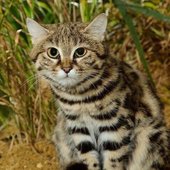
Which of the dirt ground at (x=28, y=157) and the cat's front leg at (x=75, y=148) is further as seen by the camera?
the dirt ground at (x=28, y=157)

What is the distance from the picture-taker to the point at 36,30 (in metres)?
2.89

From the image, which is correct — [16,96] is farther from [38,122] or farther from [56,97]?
[56,97]

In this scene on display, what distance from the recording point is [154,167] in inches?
120

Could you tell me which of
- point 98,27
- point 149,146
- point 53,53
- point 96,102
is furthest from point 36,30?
point 149,146

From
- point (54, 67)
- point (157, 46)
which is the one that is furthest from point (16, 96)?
point (157, 46)

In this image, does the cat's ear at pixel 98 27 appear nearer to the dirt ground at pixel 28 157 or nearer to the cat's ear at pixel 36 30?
the cat's ear at pixel 36 30

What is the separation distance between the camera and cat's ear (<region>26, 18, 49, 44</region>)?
9.37 ft

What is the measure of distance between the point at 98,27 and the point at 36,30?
0.31m

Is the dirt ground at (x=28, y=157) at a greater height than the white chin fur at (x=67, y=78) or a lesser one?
lesser

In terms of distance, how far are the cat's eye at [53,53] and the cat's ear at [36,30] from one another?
0.12 metres

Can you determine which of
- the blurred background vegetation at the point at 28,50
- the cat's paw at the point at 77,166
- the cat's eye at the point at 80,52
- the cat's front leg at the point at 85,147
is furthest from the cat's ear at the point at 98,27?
the cat's paw at the point at 77,166

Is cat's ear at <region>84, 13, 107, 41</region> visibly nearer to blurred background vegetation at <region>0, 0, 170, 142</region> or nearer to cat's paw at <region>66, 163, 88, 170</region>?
blurred background vegetation at <region>0, 0, 170, 142</region>

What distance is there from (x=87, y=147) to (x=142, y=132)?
290 mm

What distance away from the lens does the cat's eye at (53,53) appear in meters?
2.75
